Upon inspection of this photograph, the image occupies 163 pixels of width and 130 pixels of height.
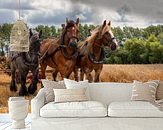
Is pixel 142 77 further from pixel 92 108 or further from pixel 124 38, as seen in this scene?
pixel 92 108

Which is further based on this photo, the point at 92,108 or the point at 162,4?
the point at 162,4

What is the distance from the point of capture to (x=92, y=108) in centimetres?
503

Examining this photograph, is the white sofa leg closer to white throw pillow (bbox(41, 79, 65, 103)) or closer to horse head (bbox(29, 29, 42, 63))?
white throw pillow (bbox(41, 79, 65, 103))

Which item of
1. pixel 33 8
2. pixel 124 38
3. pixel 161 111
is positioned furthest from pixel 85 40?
pixel 161 111

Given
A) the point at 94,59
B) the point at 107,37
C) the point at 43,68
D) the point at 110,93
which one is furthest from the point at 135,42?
the point at 43,68

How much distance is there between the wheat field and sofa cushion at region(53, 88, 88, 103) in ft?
4.00

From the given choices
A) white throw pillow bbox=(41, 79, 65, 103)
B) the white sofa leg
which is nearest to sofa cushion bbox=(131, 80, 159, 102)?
white throw pillow bbox=(41, 79, 65, 103)

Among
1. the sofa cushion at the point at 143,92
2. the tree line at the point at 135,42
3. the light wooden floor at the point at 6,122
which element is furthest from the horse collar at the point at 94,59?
the light wooden floor at the point at 6,122

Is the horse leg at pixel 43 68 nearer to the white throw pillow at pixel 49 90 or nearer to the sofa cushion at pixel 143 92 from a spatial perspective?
the white throw pillow at pixel 49 90

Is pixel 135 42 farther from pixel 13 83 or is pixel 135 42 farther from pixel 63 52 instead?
pixel 13 83

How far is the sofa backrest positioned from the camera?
19.2 ft

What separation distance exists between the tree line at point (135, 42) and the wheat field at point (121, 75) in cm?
11

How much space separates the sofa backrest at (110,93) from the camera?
5844 millimetres

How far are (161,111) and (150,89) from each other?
70 centimetres
